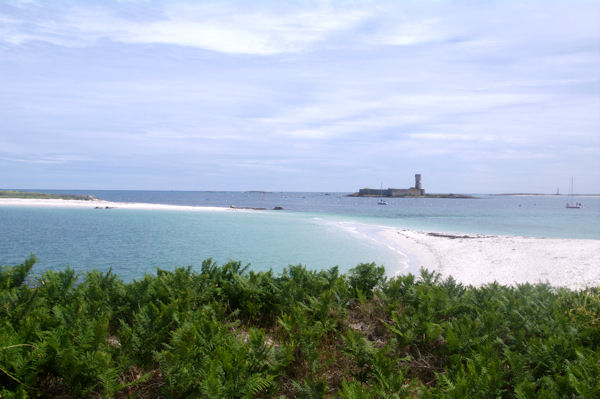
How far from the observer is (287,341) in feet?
14.6

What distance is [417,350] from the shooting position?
163 inches

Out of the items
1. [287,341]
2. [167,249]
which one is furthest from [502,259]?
[287,341]

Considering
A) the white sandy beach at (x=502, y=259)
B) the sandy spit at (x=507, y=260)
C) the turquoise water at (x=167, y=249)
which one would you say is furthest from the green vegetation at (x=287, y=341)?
the turquoise water at (x=167, y=249)

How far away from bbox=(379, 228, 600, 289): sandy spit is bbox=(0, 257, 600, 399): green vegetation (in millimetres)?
9996

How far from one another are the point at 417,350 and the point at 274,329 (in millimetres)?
1842

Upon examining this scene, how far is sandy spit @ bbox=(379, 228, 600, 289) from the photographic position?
16094mm

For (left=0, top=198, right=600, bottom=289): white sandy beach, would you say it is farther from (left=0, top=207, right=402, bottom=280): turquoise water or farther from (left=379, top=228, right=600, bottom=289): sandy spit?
(left=0, top=207, right=402, bottom=280): turquoise water

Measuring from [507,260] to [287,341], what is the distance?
771 inches

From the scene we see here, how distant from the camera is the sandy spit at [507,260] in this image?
16.1 metres

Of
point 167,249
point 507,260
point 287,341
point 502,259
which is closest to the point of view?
point 287,341

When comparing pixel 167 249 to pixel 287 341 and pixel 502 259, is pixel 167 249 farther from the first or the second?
pixel 287 341

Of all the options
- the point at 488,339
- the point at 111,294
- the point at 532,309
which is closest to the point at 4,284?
the point at 111,294

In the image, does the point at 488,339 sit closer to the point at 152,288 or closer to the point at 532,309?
the point at 532,309

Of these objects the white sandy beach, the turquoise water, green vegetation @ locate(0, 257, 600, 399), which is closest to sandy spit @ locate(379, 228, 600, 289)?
the white sandy beach
